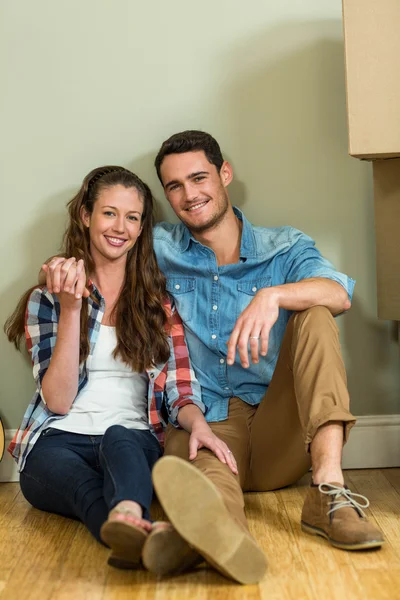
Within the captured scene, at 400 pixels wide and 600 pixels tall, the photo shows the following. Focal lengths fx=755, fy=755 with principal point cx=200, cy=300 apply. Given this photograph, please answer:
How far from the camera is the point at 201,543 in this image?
1291mm

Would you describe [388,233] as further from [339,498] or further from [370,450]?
[339,498]

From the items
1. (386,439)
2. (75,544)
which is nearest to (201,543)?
(75,544)

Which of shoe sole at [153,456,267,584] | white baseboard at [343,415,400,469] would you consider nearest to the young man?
shoe sole at [153,456,267,584]

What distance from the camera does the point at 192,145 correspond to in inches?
79.9

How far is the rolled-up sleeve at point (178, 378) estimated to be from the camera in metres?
1.95

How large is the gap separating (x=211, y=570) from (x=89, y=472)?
0.41 m

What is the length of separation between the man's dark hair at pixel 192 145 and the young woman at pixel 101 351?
4.4 inches

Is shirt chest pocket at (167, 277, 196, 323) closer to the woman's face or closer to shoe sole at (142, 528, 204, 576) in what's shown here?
the woman's face

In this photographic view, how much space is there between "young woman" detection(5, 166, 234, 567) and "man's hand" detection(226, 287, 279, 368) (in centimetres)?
31

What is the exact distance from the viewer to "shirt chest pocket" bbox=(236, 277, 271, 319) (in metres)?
2.04

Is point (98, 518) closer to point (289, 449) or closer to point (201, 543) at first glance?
point (201, 543)

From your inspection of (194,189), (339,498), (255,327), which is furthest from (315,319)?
(194,189)

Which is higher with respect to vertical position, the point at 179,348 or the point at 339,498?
the point at 179,348

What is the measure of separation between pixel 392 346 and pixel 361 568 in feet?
3.06
